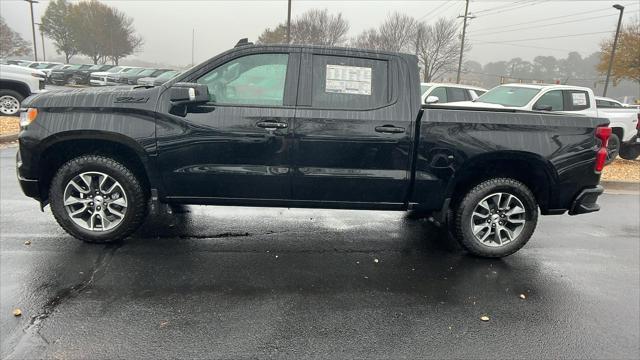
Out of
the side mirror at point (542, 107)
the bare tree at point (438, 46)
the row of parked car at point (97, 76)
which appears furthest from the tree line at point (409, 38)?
the side mirror at point (542, 107)

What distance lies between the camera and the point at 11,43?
5512cm

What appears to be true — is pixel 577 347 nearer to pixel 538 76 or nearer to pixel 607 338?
pixel 607 338

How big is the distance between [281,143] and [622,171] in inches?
357

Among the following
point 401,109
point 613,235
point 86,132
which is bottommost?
point 613,235

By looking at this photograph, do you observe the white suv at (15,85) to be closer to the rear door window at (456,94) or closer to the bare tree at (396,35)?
the rear door window at (456,94)

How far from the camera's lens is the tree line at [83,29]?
61.2 metres

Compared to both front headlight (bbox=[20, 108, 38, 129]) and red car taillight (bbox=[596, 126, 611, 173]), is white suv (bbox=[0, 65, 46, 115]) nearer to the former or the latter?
front headlight (bbox=[20, 108, 38, 129])

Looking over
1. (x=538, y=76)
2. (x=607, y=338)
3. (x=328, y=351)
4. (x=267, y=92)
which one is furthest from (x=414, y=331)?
(x=538, y=76)

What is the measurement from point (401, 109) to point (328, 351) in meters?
2.22

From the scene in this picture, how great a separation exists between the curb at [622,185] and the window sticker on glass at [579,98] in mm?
2943

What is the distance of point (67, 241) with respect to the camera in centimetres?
433

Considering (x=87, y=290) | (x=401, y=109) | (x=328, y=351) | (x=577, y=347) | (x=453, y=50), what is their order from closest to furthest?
(x=328, y=351), (x=577, y=347), (x=87, y=290), (x=401, y=109), (x=453, y=50)

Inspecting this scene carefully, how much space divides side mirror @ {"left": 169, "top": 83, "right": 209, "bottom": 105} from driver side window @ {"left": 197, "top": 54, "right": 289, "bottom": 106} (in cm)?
16

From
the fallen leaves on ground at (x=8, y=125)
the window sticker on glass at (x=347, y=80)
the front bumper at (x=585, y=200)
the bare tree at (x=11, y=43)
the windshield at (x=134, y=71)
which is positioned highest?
the bare tree at (x=11, y=43)
